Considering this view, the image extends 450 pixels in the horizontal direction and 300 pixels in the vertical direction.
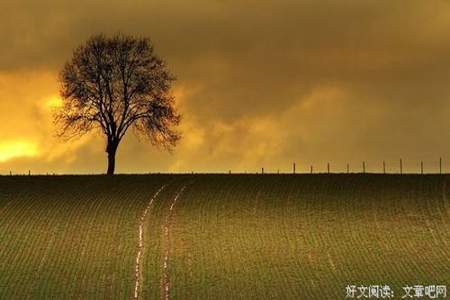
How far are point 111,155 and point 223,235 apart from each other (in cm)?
3229

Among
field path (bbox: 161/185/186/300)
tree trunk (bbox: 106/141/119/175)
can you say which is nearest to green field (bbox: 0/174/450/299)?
field path (bbox: 161/185/186/300)

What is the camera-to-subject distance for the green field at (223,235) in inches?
2383

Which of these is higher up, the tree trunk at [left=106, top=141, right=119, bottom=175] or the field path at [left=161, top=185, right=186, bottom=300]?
the tree trunk at [left=106, top=141, right=119, bottom=175]

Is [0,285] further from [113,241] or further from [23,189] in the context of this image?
[23,189]

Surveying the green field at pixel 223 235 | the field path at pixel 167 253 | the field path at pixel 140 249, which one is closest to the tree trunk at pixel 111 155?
the green field at pixel 223 235

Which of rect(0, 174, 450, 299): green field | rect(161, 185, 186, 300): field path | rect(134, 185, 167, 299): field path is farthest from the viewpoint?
rect(0, 174, 450, 299): green field

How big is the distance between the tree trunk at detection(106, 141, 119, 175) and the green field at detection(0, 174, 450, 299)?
6021 millimetres

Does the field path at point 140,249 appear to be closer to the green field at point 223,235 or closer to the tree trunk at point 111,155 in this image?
the green field at point 223,235

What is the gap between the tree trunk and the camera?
10106 centimetres

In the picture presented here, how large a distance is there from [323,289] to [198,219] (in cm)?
1814

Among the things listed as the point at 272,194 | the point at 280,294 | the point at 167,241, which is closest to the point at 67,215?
the point at 167,241

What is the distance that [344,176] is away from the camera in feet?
311

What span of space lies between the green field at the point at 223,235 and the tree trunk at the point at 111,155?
6021mm

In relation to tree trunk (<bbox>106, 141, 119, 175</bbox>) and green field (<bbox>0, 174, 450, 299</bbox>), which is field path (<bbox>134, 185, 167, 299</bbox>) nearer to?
green field (<bbox>0, 174, 450, 299</bbox>)
